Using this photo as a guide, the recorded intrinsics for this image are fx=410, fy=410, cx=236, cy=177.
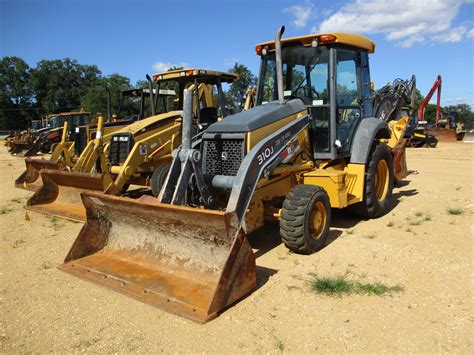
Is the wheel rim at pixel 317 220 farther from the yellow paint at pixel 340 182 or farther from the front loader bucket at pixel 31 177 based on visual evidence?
the front loader bucket at pixel 31 177

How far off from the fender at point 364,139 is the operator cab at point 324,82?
0.30 feet

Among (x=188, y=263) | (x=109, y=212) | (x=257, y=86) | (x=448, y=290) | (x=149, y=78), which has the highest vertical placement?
(x=149, y=78)

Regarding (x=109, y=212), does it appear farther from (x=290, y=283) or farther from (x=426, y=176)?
(x=426, y=176)

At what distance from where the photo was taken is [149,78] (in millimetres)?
9859

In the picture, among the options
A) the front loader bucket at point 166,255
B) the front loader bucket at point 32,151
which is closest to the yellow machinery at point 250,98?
the front loader bucket at point 166,255

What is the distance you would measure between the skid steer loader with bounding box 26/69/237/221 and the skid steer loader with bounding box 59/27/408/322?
250 centimetres

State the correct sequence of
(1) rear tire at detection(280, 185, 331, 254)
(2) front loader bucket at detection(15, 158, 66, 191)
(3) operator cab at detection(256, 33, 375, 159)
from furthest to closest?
(2) front loader bucket at detection(15, 158, 66, 191) → (3) operator cab at detection(256, 33, 375, 159) → (1) rear tire at detection(280, 185, 331, 254)

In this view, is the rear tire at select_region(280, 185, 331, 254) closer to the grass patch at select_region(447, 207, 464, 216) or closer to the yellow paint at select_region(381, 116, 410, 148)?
the grass patch at select_region(447, 207, 464, 216)

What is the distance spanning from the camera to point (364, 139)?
6.16 meters

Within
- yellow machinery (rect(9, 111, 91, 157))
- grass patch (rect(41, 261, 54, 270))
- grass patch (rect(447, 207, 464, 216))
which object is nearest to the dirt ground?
grass patch (rect(41, 261, 54, 270))

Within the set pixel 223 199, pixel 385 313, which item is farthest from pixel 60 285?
pixel 385 313

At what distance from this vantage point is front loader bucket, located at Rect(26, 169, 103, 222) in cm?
697

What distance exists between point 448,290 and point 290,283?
58.6 inches

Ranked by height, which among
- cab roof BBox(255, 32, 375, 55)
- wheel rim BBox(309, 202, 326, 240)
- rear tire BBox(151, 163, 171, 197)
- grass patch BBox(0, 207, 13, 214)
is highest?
cab roof BBox(255, 32, 375, 55)
